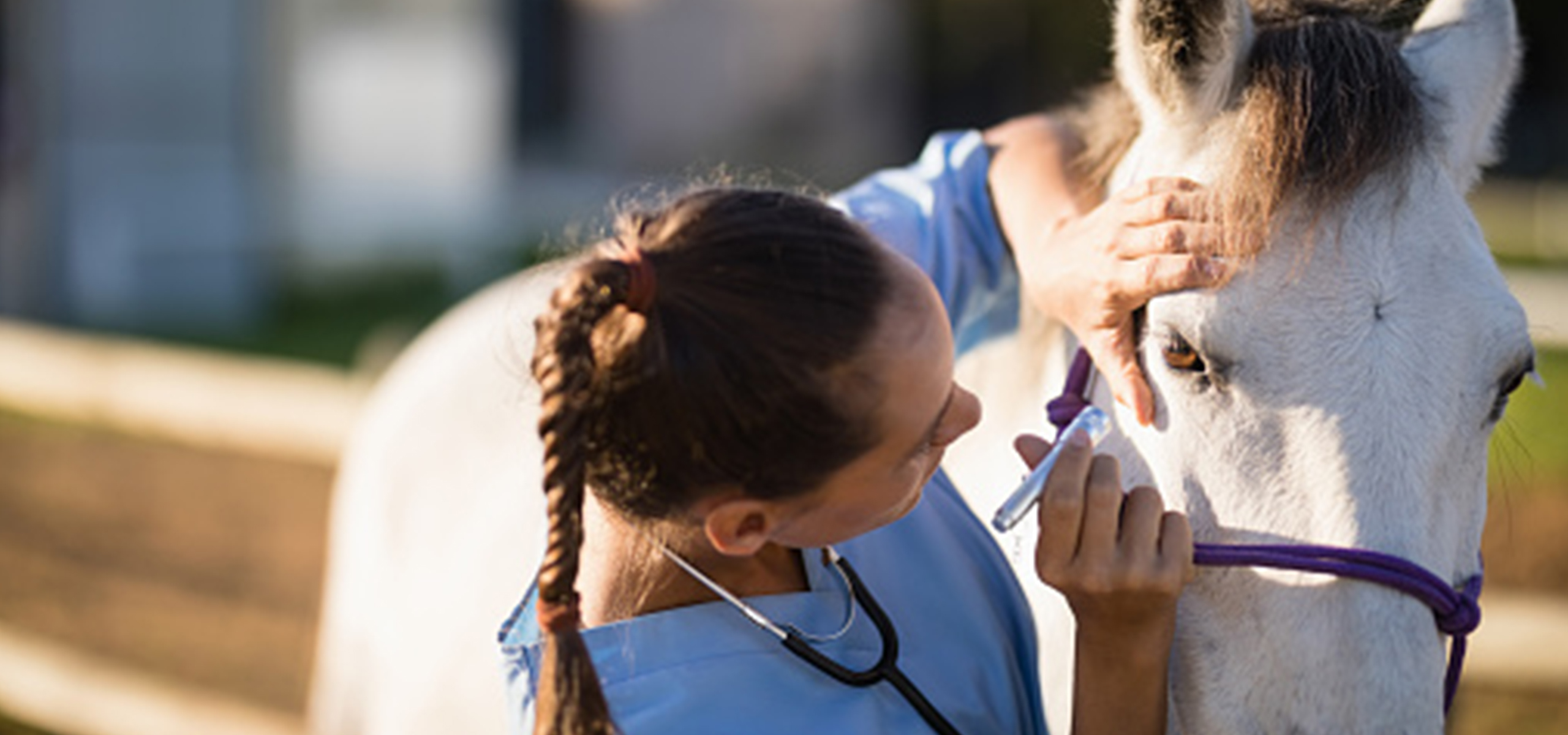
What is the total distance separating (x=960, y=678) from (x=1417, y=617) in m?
0.41

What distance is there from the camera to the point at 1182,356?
1.54 m

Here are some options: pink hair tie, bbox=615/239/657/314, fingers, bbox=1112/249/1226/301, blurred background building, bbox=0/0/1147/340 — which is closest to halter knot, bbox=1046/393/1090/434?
fingers, bbox=1112/249/1226/301

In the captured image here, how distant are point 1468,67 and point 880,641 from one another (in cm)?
85

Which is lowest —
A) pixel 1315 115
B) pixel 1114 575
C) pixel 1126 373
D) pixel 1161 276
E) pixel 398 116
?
pixel 398 116

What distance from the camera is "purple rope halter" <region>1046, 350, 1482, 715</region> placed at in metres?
1.42

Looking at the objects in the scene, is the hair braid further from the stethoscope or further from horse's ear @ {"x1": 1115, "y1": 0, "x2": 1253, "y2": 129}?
horse's ear @ {"x1": 1115, "y1": 0, "x2": 1253, "y2": 129}

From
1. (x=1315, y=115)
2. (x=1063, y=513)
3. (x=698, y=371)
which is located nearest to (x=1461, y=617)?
(x=1063, y=513)

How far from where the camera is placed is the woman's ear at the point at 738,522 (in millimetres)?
1431

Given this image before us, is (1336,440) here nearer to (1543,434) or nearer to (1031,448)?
(1031,448)

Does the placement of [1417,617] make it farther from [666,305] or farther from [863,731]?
[666,305]

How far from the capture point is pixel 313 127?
15.3m

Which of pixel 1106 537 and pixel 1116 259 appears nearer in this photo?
pixel 1106 537

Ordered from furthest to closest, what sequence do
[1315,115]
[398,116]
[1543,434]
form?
[398,116] → [1543,434] → [1315,115]

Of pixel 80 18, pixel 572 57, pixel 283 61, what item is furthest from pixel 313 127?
Result: pixel 572 57
